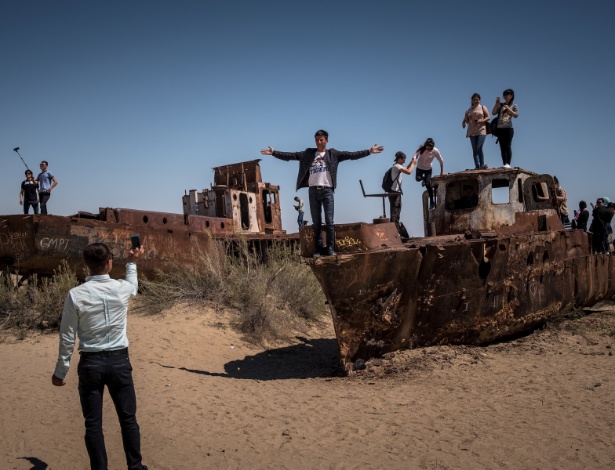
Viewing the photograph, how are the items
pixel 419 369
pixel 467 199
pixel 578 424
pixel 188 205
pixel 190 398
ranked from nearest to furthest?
pixel 578 424
pixel 190 398
pixel 419 369
pixel 467 199
pixel 188 205

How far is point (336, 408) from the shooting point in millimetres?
4906

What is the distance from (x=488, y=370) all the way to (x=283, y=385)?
2313mm

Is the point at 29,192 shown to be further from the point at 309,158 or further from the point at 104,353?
the point at 104,353

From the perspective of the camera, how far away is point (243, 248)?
34.8 ft

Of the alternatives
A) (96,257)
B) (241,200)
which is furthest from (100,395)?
(241,200)

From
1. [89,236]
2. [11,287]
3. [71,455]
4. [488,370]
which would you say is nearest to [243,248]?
[89,236]

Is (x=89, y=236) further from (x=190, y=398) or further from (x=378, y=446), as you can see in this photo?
(x=378, y=446)

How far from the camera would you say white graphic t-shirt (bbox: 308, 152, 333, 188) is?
20.1ft

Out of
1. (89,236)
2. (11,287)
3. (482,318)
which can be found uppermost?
(89,236)

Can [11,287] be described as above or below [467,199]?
below

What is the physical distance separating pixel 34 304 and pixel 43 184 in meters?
4.44

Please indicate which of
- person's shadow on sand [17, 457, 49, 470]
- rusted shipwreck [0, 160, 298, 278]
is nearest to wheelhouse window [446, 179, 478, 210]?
rusted shipwreck [0, 160, 298, 278]

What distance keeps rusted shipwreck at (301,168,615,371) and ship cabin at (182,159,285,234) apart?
838 centimetres

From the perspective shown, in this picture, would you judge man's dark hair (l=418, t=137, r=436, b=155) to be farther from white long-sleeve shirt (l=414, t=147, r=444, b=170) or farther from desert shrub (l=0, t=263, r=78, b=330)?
desert shrub (l=0, t=263, r=78, b=330)
